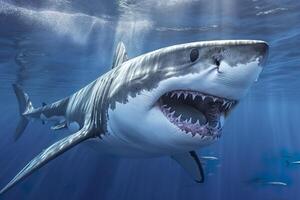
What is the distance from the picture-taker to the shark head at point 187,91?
2.51 m

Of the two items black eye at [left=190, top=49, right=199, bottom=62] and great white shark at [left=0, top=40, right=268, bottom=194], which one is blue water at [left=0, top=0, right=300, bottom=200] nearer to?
great white shark at [left=0, top=40, right=268, bottom=194]

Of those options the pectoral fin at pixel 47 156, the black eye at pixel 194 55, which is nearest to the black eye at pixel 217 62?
the black eye at pixel 194 55

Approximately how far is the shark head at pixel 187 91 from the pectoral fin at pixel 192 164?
193 centimetres

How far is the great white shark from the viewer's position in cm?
253

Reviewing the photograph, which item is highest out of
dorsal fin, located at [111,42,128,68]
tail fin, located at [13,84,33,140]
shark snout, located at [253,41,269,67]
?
shark snout, located at [253,41,269,67]

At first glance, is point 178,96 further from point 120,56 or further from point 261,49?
point 120,56

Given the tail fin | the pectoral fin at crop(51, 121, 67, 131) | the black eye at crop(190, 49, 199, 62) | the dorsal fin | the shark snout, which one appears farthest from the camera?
the tail fin

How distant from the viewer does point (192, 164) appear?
5.71m

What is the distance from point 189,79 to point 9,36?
1342 centimetres

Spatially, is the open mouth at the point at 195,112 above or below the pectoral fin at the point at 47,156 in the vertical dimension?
above

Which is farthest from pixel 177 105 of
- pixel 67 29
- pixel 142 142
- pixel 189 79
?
pixel 67 29

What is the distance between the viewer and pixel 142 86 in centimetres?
330

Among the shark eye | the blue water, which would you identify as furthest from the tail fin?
the shark eye

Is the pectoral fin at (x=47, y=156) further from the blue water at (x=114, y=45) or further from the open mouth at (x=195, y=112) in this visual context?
the blue water at (x=114, y=45)
